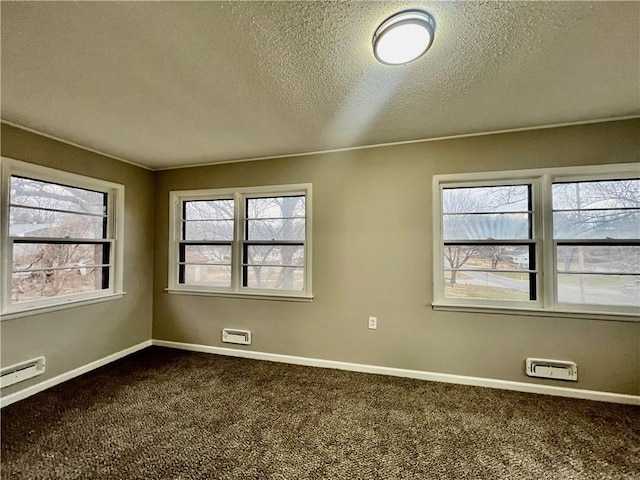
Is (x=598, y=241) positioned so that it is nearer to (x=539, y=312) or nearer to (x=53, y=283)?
(x=539, y=312)

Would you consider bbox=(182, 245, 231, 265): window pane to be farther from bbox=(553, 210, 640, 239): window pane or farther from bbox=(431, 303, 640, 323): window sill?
bbox=(553, 210, 640, 239): window pane

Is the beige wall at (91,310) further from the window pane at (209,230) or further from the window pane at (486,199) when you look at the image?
the window pane at (486,199)

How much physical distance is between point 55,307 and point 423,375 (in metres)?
3.52

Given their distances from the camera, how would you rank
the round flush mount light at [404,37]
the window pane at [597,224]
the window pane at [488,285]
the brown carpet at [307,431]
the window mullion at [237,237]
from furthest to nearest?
1. the window mullion at [237,237]
2. the window pane at [488,285]
3. the window pane at [597,224]
4. the brown carpet at [307,431]
5. the round flush mount light at [404,37]

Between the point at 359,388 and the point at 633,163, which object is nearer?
the point at 633,163

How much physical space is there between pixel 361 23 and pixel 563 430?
9.36ft

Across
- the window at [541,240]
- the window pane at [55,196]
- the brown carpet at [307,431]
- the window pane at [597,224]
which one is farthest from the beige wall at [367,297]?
the window pane at [597,224]

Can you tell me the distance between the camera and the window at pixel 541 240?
2438 mm

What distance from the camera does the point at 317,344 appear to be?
3.17 m

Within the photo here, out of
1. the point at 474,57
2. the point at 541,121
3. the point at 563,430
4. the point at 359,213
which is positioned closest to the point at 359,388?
the point at 563,430

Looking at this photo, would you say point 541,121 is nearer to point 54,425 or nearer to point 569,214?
point 569,214

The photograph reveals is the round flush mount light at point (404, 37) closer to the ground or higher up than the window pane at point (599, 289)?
higher up

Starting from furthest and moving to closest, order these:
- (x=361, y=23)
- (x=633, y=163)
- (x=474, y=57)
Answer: (x=633, y=163), (x=474, y=57), (x=361, y=23)

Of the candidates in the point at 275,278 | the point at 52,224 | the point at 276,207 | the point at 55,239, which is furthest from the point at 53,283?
the point at 276,207
